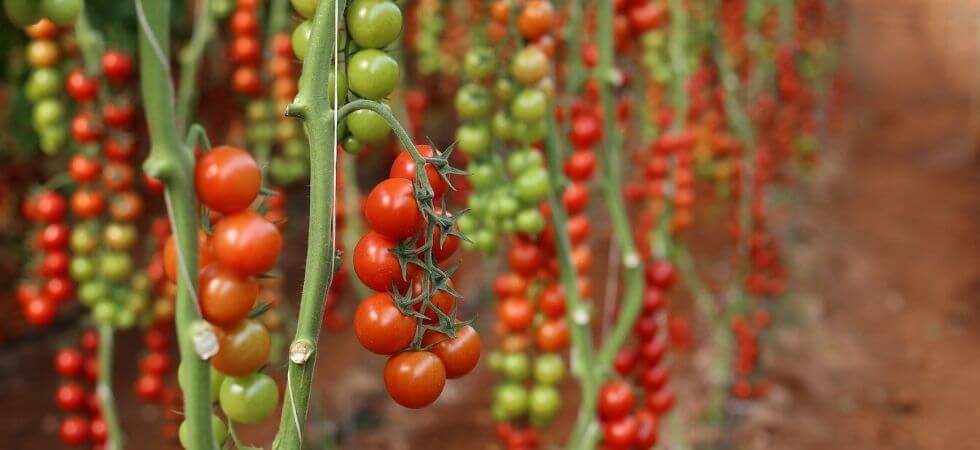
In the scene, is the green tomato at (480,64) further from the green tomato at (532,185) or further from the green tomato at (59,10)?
the green tomato at (59,10)

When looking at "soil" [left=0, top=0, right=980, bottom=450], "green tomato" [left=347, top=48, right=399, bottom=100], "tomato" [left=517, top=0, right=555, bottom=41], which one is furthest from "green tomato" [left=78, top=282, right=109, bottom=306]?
"green tomato" [left=347, top=48, right=399, bottom=100]

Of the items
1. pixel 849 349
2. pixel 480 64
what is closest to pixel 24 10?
pixel 480 64

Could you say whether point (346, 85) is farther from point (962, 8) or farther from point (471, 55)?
point (962, 8)

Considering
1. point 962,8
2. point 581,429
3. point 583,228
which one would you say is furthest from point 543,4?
point 962,8

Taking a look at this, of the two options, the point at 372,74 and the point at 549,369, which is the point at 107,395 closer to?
the point at 549,369

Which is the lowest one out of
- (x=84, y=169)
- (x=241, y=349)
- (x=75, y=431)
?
(x=75, y=431)

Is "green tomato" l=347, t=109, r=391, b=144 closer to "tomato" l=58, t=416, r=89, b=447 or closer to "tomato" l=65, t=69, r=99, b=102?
"tomato" l=65, t=69, r=99, b=102
